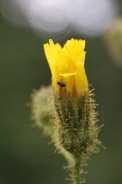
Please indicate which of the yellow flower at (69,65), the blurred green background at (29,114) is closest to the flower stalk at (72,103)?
the yellow flower at (69,65)

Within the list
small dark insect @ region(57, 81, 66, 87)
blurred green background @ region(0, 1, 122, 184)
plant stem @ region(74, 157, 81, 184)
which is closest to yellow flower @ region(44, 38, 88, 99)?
small dark insect @ region(57, 81, 66, 87)

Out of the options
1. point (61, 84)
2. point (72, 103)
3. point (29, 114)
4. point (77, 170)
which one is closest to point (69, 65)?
point (61, 84)

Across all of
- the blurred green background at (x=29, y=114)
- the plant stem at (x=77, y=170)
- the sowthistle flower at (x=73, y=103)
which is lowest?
the plant stem at (x=77, y=170)

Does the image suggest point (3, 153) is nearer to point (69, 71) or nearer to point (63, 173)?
point (63, 173)

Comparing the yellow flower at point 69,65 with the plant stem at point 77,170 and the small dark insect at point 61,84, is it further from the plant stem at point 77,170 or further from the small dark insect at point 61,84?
the plant stem at point 77,170

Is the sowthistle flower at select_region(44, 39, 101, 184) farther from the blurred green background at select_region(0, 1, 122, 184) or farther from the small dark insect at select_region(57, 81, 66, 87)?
the blurred green background at select_region(0, 1, 122, 184)

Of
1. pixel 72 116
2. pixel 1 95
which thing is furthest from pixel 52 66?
pixel 1 95
